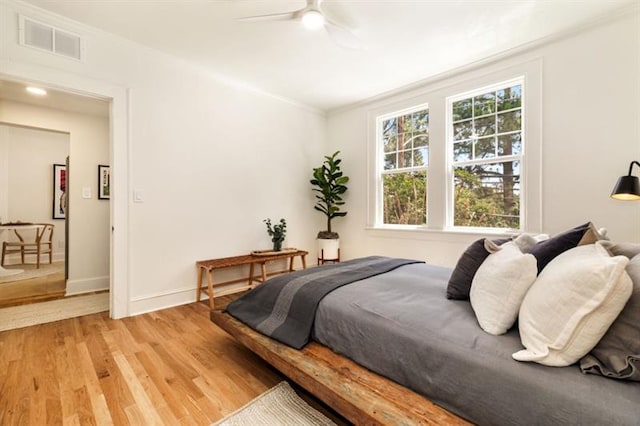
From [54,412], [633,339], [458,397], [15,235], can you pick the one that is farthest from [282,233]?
[15,235]

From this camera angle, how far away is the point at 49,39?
7.99ft

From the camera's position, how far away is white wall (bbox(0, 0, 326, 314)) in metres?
2.68

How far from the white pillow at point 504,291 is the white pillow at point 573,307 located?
0.08 meters

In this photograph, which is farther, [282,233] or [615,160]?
[282,233]

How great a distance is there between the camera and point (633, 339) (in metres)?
0.90

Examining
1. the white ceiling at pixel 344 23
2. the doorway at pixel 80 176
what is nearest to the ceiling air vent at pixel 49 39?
the white ceiling at pixel 344 23

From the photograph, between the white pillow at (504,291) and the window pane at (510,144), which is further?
the window pane at (510,144)

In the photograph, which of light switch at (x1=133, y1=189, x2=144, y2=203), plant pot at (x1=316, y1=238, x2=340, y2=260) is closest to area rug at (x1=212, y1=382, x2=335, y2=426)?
light switch at (x1=133, y1=189, x2=144, y2=203)

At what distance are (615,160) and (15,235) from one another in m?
8.85

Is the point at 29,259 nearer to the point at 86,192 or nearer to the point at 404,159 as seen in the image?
the point at 86,192

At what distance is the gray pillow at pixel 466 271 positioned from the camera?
153 cm

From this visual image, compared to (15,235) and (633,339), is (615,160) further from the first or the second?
(15,235)

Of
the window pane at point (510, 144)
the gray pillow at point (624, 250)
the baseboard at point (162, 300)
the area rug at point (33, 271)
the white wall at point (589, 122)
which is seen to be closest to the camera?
the gray pillow at point (624, 250)

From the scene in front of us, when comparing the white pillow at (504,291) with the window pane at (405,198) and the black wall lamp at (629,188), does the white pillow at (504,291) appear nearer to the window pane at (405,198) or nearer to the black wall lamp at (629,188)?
the black wall lamp at (629,188)
